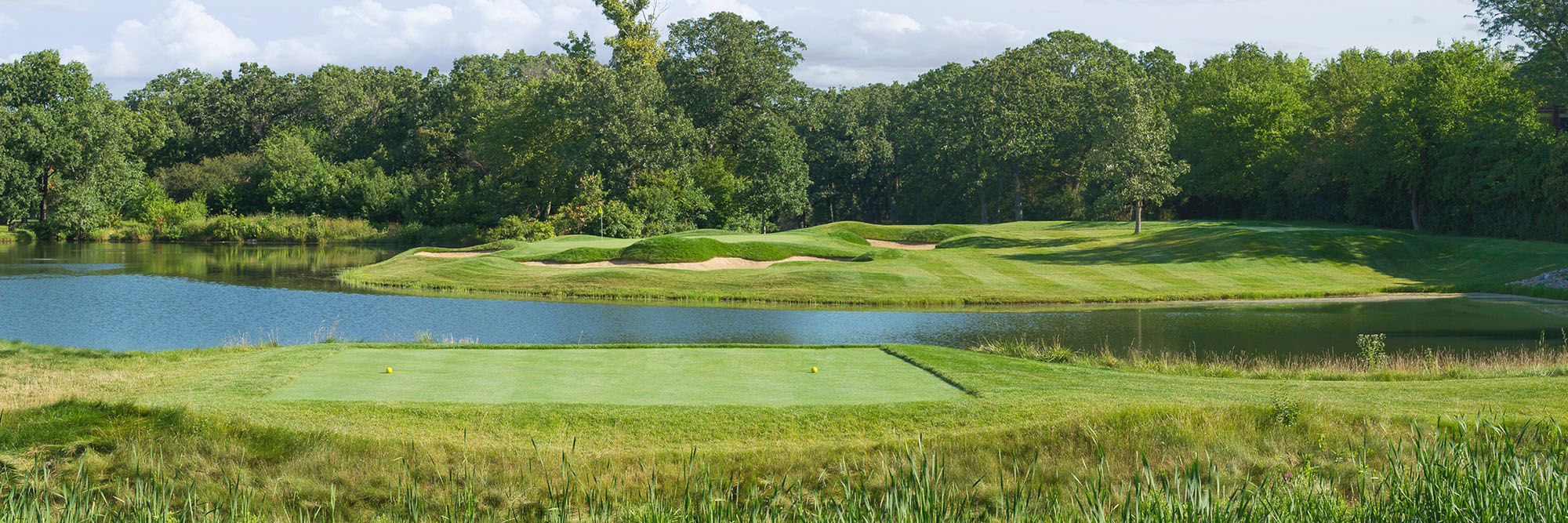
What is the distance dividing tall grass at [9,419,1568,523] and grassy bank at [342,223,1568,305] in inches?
804

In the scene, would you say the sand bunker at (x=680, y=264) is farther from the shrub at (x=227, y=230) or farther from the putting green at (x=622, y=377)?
the shrub at (x=227, y=230)

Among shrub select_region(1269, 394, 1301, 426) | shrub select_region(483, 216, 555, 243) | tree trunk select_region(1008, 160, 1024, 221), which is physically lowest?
shrub select_region(1269, 394, 1301, 426)

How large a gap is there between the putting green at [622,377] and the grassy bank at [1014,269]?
15015 mm

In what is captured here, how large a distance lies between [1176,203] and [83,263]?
5823cm

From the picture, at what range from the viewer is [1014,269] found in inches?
1328

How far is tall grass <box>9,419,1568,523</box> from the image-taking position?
5180mm

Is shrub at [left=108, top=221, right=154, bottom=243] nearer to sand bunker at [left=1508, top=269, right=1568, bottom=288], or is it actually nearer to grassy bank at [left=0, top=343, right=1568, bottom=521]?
grassy bank at [left=0, top=343, right=1568, bottom=521]

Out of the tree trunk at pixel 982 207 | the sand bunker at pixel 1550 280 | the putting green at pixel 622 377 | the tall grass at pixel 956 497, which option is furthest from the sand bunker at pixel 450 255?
the tree trunk at pixel 982 207

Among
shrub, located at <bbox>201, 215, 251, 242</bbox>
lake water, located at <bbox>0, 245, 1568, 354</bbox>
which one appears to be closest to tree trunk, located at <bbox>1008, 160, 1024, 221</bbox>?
lake water, located at <bbox>0, 245, 1568, 354</bbox>

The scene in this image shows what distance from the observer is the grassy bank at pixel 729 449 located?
6266mm

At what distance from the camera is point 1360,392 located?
1112 cm

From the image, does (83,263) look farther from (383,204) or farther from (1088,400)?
(1088,400)

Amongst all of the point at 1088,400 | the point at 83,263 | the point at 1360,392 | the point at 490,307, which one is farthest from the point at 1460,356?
the point at 83,263

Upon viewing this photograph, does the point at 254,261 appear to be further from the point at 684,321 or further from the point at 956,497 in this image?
the point at 956,497
